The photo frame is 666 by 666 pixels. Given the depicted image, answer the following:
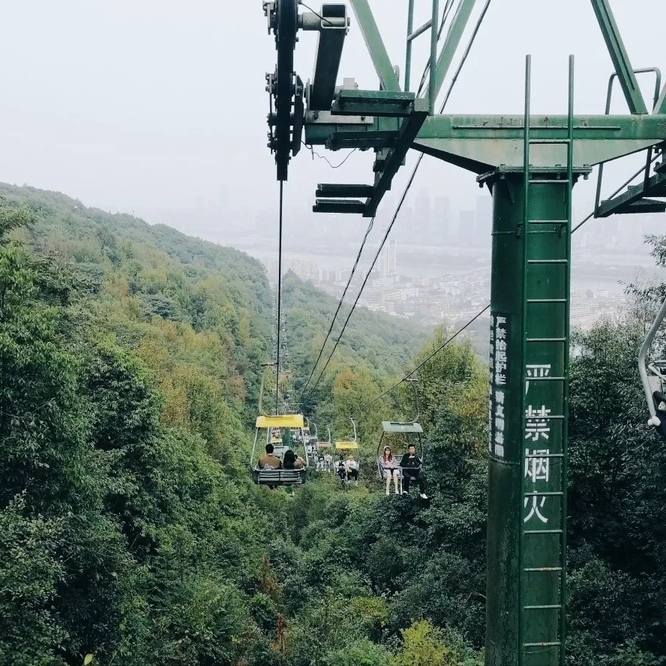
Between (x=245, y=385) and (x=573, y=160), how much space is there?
2157 inches

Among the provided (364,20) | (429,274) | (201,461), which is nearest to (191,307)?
(201,461)

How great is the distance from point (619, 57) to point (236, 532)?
2071 centimetres

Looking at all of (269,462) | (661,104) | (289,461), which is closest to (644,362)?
(661,104)

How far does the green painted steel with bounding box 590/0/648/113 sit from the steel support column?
793 mm

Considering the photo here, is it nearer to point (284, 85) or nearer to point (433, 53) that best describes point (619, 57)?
point (433, 53)

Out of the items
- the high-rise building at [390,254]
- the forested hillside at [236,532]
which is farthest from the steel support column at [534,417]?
the high-rise building at [390,254]

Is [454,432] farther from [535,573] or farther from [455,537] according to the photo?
[535,573]

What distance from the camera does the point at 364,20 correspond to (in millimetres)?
A: 3891

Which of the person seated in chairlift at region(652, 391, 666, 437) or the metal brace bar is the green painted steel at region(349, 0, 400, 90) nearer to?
the metal brace bar

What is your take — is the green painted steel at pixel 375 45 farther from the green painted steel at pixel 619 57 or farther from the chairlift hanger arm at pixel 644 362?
the chairlift hanger arm at pixel 644 362

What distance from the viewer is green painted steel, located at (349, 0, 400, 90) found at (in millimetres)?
3846

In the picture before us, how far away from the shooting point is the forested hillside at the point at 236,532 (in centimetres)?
943

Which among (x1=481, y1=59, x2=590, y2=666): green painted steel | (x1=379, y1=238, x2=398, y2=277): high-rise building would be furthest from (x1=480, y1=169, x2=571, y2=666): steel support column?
(x1=379, y1=238, x2=398, y2=277): high-rise building

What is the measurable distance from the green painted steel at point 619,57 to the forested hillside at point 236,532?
217 inches
